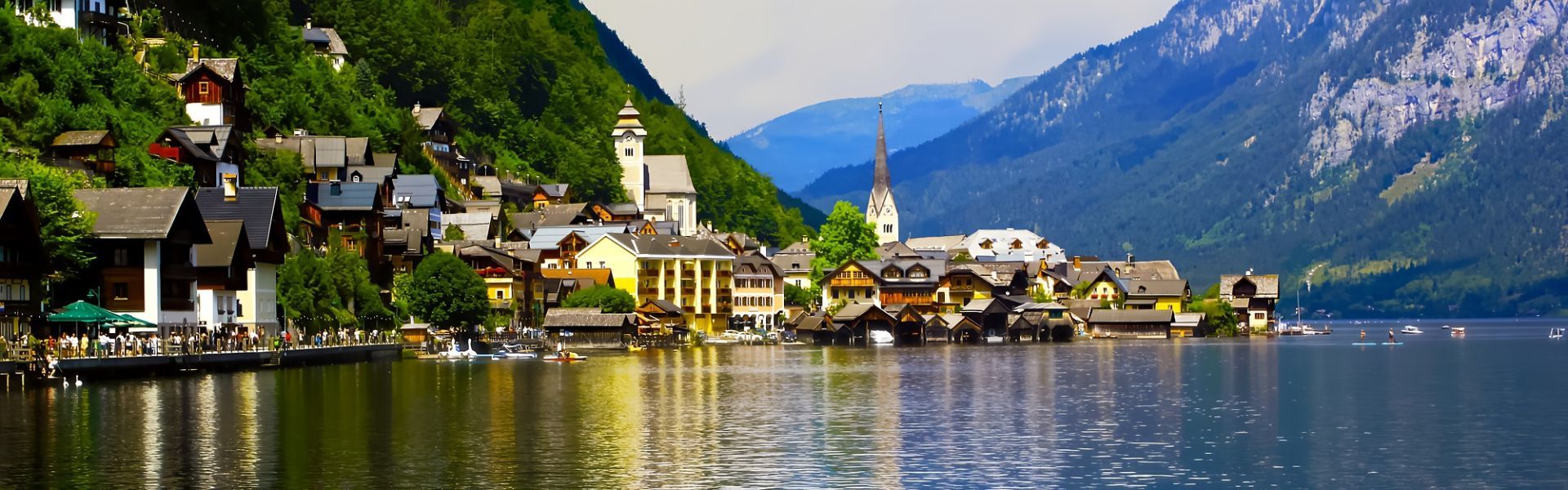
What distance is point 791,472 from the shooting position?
47.2 meters

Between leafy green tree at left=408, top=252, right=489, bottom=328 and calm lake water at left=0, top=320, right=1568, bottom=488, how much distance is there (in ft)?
92.0

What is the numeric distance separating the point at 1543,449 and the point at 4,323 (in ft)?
187

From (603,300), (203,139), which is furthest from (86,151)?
(603,300)

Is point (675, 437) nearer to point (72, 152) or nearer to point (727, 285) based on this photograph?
point (72, 152)

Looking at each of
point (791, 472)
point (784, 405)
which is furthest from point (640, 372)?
point (791, 472)

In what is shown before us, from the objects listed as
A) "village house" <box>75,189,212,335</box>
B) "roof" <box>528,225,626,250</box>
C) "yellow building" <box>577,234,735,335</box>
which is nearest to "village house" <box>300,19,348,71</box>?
"roof" <box>528,225,626,250</box>

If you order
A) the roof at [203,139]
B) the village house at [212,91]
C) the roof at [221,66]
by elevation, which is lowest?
the roof at [203,139]

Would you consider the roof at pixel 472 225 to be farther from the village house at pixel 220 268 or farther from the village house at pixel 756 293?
the village house at pixel 220 268

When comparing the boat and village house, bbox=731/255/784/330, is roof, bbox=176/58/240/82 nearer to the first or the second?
the boat

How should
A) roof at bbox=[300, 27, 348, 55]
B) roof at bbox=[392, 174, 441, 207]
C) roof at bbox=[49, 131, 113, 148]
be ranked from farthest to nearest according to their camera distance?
roof at bbox=[300, 27, 348, 55], roof at bbox=[392, 174, 441, 207], roof at bbox=[49, 131, 113, 148]

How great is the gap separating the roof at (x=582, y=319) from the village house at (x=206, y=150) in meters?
37.6

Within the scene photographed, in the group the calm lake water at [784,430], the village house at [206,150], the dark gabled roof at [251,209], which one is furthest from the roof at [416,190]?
the calm lake water at [784,430]

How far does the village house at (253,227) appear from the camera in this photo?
100000mm

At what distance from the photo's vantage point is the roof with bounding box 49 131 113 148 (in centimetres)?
9925
